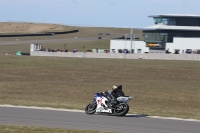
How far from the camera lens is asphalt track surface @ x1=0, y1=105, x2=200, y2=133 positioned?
53.4 feet

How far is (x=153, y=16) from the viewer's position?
4126 inches

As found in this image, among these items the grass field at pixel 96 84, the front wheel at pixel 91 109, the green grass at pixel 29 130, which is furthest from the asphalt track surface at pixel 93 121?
the grass field at pixel 96 84

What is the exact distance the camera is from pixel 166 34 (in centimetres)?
9844

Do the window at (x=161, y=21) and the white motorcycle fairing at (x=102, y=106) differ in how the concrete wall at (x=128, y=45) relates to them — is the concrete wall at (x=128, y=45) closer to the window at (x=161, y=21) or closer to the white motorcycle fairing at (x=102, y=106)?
the window at (x=161, y=21)

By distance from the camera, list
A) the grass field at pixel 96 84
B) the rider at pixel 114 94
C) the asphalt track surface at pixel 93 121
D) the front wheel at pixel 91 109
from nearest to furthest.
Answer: the asphalt track surface at pixel 93 121
the rider at pixel 114 94
the front wheel at pixel 91 109
the grass field at pixel 96 84

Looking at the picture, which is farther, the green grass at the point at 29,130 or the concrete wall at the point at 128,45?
the concrete wall at the point at 128,45

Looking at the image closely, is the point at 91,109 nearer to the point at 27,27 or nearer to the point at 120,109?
the point at 120,109

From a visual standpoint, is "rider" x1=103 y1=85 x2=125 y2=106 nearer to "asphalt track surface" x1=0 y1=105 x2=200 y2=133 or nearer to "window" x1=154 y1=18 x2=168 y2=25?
"asphalt track surface" x1=0 y1=105 x2=200 y2=133

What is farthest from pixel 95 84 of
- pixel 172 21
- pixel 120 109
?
pixel 172 21

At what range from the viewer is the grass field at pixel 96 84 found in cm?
2894

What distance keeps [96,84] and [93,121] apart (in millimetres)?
23098

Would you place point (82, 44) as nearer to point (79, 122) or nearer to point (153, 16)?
point (153, 16)

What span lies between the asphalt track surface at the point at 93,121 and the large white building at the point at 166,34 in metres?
76.8

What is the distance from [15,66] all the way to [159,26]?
49.7 meters
